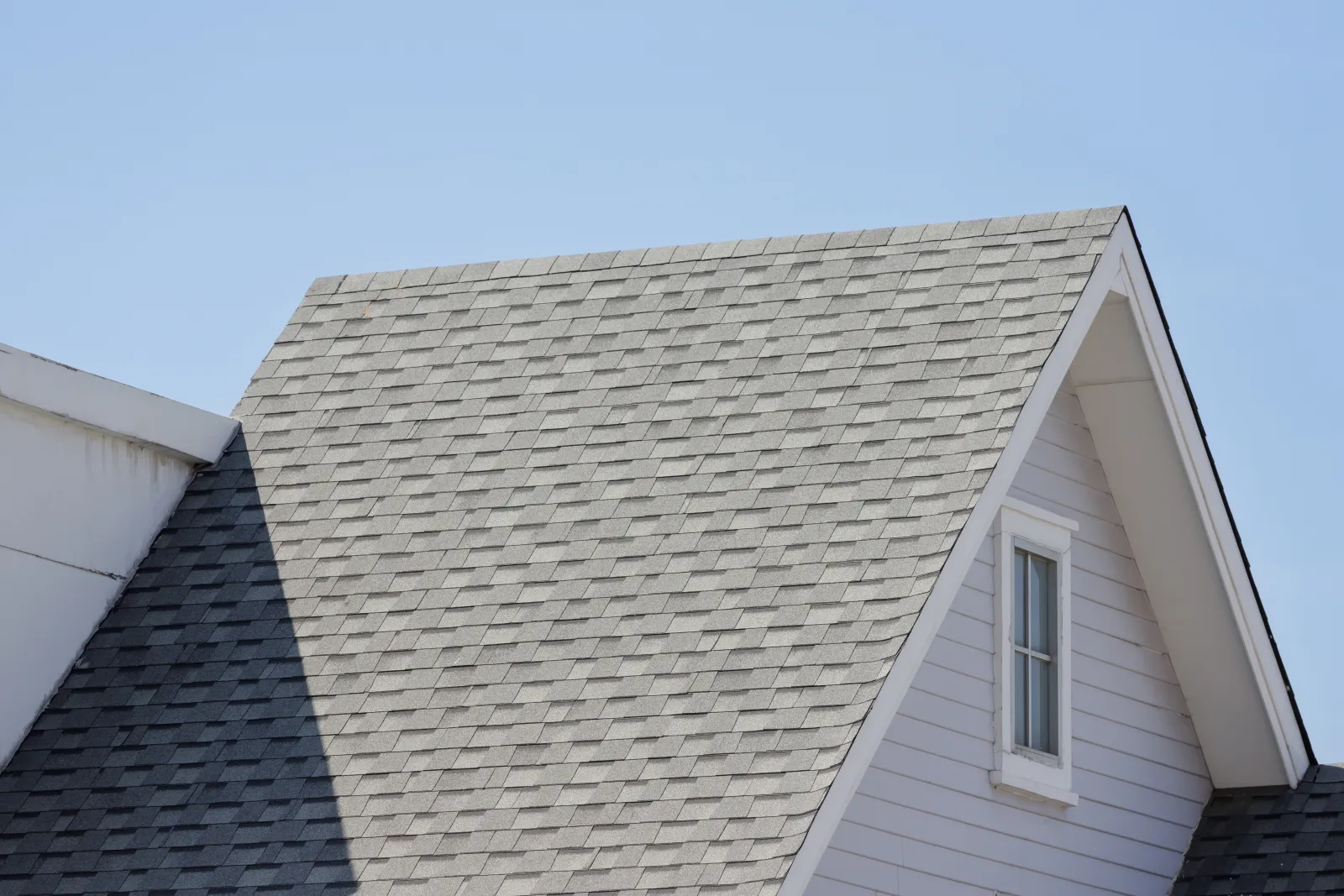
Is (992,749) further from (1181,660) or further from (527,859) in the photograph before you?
(527,859)

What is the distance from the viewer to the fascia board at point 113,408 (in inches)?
476

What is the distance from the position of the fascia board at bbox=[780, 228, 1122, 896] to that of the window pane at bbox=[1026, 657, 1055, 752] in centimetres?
111

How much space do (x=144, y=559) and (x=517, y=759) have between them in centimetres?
355

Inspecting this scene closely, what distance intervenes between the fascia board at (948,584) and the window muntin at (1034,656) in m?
0.95


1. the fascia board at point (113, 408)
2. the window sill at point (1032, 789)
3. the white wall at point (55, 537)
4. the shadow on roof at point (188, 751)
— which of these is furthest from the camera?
the fascia board at point (113, 408)

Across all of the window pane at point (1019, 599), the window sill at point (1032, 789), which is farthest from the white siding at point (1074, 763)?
the window pane at point (1019, 599)

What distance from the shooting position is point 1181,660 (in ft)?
40.9

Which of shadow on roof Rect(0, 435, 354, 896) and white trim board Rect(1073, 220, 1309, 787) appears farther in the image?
white trim board Rect(1073, 220, 1309, 787)

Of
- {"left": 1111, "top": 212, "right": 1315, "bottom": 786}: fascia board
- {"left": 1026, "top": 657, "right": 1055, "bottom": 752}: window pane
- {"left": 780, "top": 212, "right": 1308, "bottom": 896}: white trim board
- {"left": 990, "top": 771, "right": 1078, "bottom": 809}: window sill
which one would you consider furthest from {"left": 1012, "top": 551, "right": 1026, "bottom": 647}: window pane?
{"left": 1111, "top": 212, "right": 1315, "bottom": 786}: fascia board

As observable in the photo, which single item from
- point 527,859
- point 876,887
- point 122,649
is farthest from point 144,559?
point 876,887

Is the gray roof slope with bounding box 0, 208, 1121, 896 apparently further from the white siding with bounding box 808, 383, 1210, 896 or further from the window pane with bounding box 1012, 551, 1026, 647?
the window pane with bounding box 1012, 551, 1026, 647

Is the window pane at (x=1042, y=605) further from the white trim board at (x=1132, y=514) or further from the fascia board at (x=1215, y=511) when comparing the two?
the fascia board at (x=1215, y=511)

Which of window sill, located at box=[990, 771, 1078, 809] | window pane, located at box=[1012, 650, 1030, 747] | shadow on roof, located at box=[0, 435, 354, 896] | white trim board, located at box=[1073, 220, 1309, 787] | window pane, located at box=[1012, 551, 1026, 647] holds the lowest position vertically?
shadow on roof, located at box=[0, 435, 354, 896]

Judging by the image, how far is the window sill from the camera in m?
10.9
